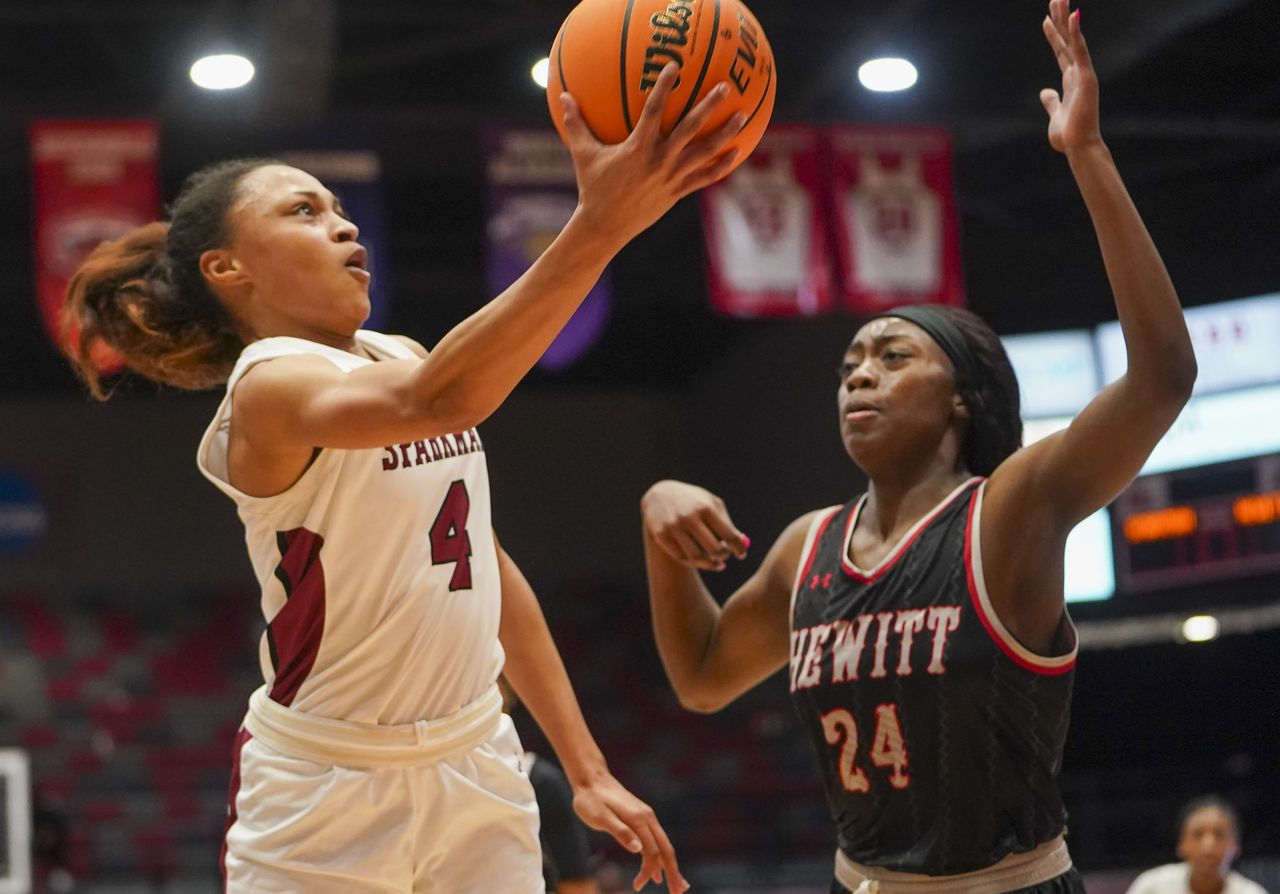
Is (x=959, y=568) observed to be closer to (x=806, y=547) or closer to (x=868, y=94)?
(x=806, y=547)

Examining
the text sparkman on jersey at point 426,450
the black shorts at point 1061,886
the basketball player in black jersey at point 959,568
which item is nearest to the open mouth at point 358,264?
the text sparkman on jersey at point 426,450

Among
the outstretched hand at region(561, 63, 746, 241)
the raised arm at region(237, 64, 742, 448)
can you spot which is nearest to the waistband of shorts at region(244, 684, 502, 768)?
the raised arm at region(237, 64, 742, 448)

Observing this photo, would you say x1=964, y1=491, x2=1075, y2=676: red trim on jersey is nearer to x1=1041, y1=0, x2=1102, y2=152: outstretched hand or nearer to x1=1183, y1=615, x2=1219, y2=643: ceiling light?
x1=1041, y1=0, x2=1102, y2=152: outstretched hand

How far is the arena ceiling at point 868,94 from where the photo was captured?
32.2 ft

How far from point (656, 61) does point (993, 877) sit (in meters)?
1.48

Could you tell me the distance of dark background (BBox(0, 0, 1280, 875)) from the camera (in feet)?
33.5

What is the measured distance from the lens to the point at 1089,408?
9.49 feet

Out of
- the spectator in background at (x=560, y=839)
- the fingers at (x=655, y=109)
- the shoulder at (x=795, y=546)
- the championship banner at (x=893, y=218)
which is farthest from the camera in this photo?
the championship banner at (x=893, y=218)

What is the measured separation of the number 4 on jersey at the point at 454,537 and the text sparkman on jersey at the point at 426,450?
6cm

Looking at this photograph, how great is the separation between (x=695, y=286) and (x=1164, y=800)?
5613 millimetres

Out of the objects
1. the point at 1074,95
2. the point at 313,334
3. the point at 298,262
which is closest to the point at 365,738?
the point at 313,334

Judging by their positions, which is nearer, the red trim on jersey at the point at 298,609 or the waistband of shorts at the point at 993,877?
the red trim on jersey at the point at 298,609

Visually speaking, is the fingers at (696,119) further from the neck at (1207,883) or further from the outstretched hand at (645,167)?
the neck at (1207,883)

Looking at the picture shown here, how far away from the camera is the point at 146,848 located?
1430cm
